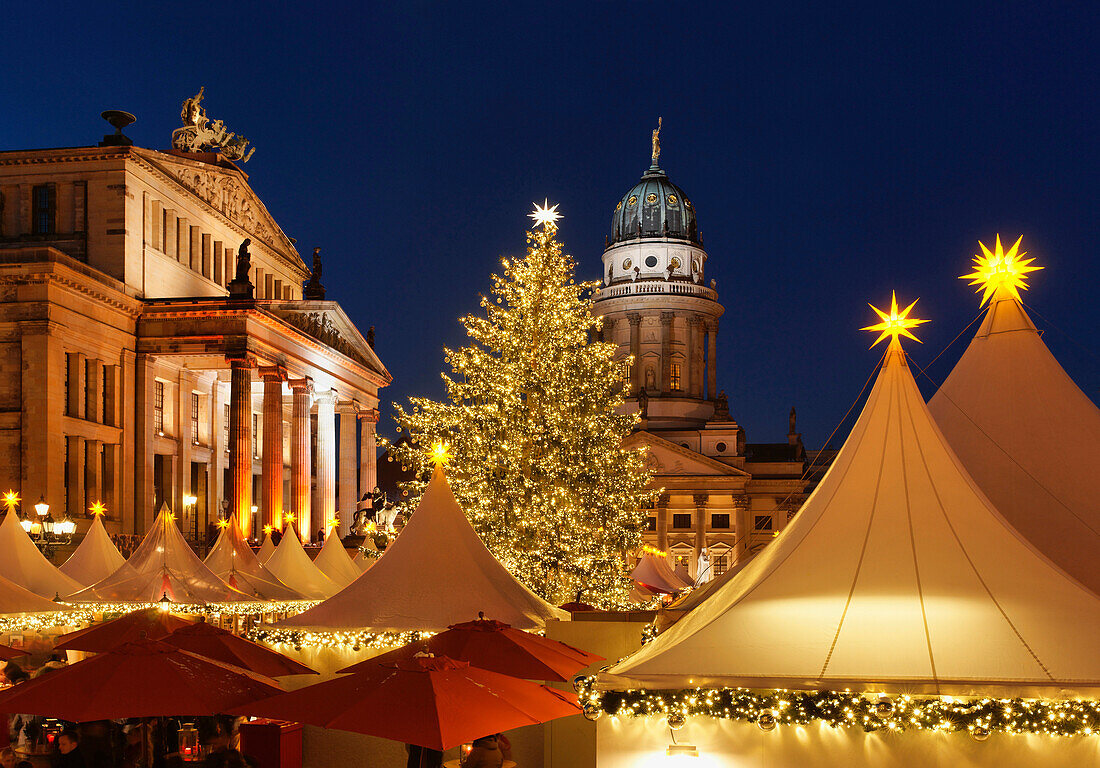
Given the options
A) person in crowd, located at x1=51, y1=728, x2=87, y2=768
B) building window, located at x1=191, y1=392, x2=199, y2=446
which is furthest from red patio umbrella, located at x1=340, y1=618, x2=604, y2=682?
building window, located at x1=191, y1=392, x2=199, y2=446

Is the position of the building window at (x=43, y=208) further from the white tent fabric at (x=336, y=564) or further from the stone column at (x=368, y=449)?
the stone column at (x=368, y=449)

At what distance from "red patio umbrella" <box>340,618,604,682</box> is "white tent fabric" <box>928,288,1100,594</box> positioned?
257 inches

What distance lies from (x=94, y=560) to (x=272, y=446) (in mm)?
23922

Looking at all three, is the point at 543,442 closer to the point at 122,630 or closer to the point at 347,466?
the point at 122,630

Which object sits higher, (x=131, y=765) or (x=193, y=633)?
(x=193, y=633)

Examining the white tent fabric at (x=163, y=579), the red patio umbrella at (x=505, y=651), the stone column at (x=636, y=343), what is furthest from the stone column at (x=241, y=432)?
the stone column at (x=636, y=343)

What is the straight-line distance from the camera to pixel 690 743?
11.6 metres

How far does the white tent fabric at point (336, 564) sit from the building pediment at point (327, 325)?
17481mm

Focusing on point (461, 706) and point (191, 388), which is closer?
point (461, 706)

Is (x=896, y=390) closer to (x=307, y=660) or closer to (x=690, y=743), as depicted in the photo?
(x=690, y=743)

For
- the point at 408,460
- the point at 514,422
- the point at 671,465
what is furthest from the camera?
the point at 671,465

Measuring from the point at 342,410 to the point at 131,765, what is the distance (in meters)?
56.5

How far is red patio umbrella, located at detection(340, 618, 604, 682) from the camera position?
47.6ft

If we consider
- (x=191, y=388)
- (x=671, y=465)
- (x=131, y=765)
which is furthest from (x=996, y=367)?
(x=671, y=465)
